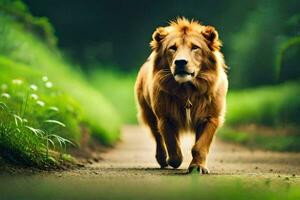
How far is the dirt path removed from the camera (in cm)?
897

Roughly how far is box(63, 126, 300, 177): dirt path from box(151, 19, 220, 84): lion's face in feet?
3.38

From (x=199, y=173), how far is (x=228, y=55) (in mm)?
13421

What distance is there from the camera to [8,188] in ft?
22.1

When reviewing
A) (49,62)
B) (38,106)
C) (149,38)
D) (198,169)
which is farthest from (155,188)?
(149,38)

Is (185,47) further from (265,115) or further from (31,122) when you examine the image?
(265,115)

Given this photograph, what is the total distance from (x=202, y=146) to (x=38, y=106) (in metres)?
3.60

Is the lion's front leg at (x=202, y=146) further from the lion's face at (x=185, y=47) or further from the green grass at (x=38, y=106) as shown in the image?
the green grass at (x=38, y=106)

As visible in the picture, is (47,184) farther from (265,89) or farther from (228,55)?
(228,55)

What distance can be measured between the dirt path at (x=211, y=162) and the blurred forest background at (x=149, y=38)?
74 centimetres

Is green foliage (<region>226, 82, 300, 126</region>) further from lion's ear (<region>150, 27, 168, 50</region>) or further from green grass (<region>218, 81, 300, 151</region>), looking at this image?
lion's ear (<region>150, 27, 168, 50</region>)

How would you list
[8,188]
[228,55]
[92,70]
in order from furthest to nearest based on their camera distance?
[92,70] < [228,55] < [8,188]

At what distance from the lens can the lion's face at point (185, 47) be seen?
8.96 metres

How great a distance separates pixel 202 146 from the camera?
900 centimetres

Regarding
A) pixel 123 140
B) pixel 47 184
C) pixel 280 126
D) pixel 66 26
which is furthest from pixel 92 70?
pixel 47 184
